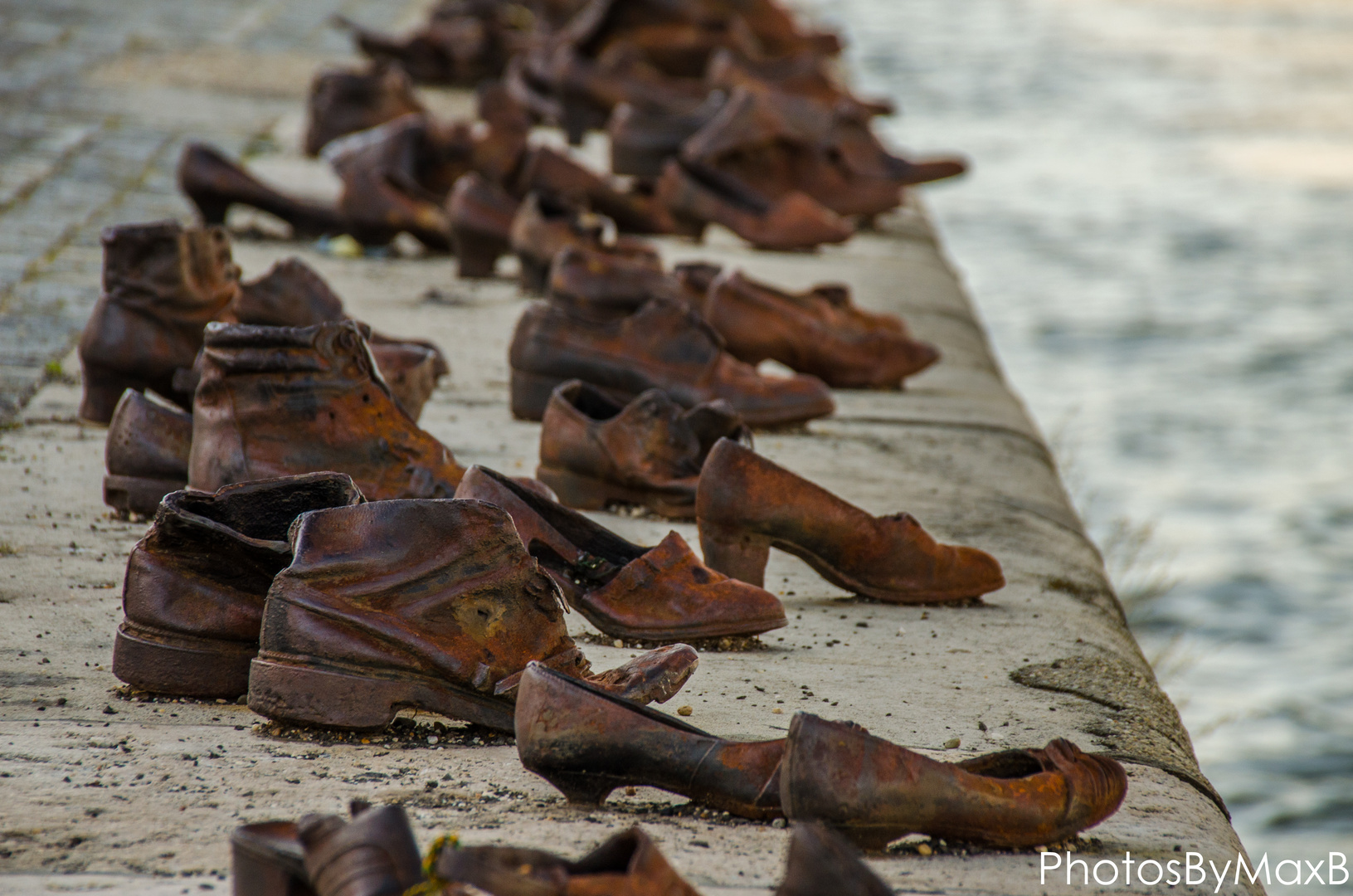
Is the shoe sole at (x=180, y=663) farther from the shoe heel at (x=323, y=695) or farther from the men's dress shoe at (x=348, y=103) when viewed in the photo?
the men's dress shoe at (x=348, y=103)

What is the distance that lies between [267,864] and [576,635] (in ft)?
3.27

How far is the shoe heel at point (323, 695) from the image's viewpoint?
1.90 meters

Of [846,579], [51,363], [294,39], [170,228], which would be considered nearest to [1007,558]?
[846,579]

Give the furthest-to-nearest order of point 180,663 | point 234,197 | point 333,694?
point 234,197 < point 180,663 < point 333,694

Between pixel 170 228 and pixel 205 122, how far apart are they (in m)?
3.86

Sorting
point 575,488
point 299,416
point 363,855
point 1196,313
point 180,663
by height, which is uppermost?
point 363,855

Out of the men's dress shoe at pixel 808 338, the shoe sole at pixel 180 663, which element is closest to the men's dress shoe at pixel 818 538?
the shoe sole at pixel 180 663

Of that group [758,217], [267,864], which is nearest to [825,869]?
[267,864]

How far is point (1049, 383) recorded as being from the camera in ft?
24.0

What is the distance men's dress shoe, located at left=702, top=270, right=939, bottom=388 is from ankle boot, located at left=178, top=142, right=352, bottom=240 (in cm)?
171

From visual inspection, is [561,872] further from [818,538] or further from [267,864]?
[818,538]

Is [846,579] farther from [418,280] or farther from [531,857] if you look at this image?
[418,280]

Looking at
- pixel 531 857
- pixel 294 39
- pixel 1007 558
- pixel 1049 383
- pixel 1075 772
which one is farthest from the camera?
pixel 294 39

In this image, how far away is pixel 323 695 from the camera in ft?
6.26
